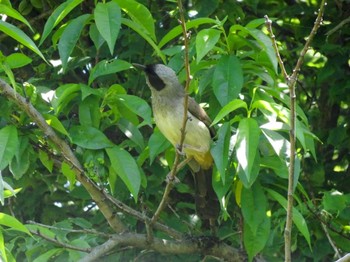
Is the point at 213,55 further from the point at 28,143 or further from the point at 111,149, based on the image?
the point at 28,143

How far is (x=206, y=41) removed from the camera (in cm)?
446

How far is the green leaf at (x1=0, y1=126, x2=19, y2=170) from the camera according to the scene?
4414 millimetres

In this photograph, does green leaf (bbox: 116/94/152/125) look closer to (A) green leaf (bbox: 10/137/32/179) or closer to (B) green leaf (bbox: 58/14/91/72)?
(B) green leaf (bbox: 58/14/91/72)

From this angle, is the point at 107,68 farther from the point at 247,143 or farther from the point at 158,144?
the point at 247,143

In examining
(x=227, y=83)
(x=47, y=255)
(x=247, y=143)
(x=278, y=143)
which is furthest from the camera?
(x=47, y=255)

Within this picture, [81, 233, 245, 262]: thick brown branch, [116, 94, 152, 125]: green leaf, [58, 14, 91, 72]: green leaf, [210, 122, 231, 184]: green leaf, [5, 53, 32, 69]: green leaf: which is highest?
[58, 14, 91, 72]: green leaf

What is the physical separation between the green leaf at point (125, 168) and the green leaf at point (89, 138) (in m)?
0.06

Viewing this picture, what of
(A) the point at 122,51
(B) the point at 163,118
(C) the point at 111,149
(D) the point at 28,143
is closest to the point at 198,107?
(B) the point at 163,118

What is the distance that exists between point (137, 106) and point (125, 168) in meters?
0.35

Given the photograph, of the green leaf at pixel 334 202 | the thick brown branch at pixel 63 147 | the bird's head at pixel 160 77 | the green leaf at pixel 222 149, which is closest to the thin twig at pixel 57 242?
the thick brown branch at pixel 63 147

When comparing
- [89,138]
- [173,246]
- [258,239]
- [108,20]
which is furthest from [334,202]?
[108,20]

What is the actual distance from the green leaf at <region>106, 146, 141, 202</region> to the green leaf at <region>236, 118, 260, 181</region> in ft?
2.53

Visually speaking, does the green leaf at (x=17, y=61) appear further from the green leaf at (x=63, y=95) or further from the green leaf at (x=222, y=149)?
the green leaf at (x=222, y=149)

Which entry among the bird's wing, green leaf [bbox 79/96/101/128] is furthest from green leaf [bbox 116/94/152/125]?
the bird's wing
